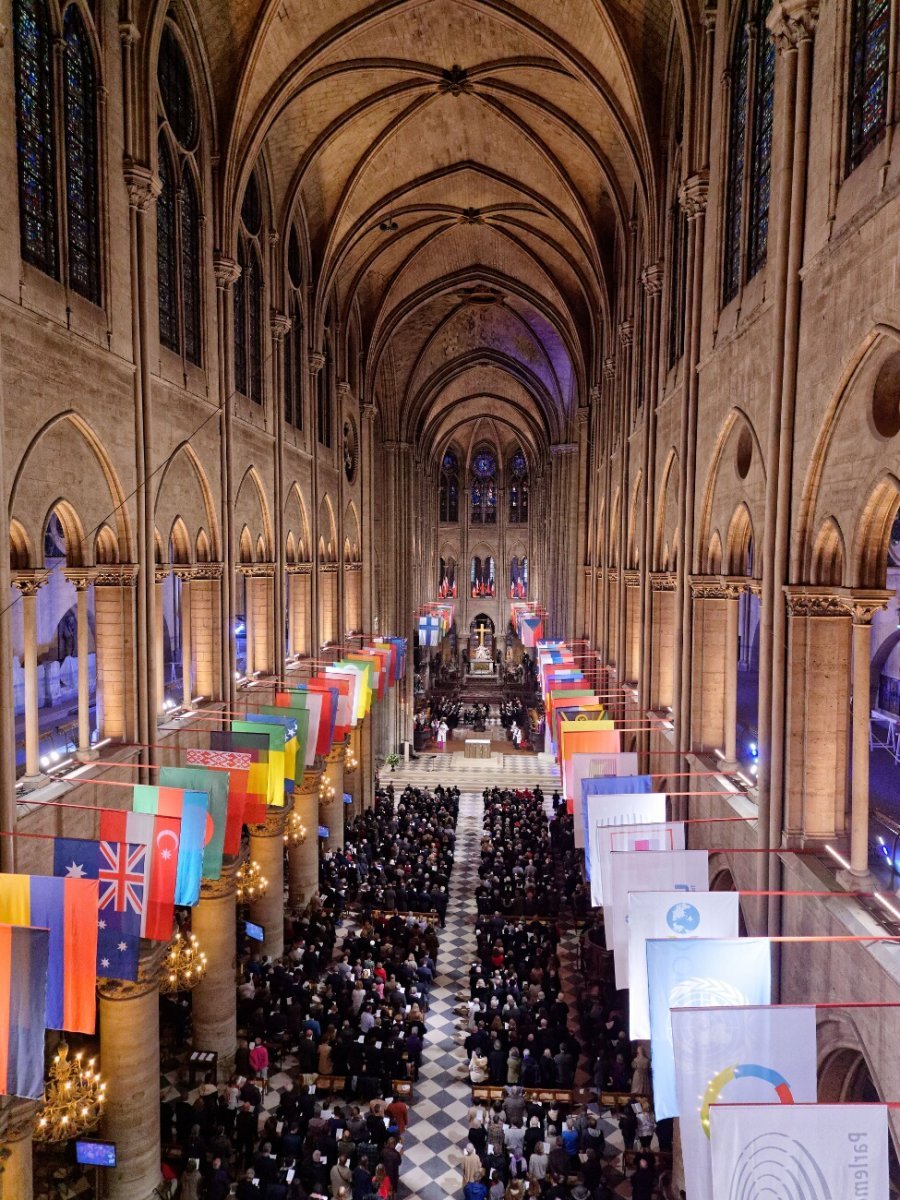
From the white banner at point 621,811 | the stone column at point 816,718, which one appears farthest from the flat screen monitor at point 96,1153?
the stone column at point 816,718

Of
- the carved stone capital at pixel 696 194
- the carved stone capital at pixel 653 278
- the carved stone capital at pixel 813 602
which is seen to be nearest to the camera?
the carved stone capital at pixel 813 602

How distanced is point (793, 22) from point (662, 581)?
35.1 ft

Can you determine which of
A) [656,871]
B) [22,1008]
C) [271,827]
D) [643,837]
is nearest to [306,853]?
[271,827]

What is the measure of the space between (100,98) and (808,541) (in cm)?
1319

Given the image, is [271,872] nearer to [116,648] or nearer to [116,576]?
[116,648]

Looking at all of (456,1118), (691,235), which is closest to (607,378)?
(691,235)

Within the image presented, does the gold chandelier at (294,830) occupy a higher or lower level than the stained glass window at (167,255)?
lower

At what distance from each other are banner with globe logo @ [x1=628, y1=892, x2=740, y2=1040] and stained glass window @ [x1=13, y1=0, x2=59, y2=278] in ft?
38.3

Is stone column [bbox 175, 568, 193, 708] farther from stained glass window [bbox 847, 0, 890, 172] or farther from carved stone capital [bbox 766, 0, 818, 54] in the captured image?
stained glass window [bbox 847, 0, 890, 172]

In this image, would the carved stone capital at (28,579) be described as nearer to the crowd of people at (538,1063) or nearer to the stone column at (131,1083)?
the stone column at (131,1083)

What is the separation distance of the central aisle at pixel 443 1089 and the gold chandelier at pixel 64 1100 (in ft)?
16.5

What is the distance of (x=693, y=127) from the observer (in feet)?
50.7

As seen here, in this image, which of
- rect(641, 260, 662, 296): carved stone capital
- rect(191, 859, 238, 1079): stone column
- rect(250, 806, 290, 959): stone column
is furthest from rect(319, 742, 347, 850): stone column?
rect(641, 260, 662, 296): carved stone capital

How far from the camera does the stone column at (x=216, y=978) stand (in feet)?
54.0
